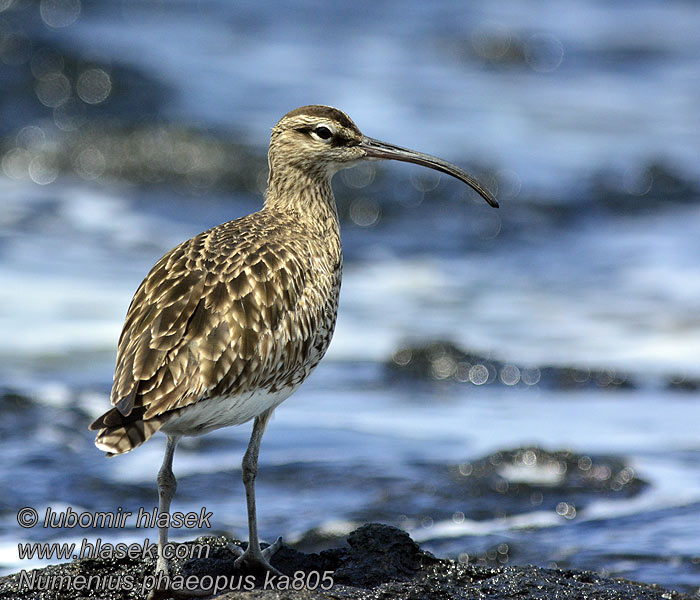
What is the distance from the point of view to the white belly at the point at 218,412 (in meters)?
5.36

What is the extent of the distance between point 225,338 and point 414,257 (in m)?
Answer: 8.17

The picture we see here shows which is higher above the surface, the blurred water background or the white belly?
the blurred water background

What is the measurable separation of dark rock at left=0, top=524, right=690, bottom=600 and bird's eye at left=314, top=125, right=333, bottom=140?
2289mm

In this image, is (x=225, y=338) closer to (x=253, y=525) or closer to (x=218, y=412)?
(x=218, y=412)

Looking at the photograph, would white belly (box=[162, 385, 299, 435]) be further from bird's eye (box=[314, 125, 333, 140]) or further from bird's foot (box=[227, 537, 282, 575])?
bird's eye (box=[314, 125, 333, 140])

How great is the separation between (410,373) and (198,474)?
2.59m

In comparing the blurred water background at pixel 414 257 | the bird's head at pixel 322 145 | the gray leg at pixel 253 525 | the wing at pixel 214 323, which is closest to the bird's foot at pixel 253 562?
the gray leg at pixel 253 525

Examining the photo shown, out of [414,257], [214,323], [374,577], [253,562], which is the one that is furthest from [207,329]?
[414,257]

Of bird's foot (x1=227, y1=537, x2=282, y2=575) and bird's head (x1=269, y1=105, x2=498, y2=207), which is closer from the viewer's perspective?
bird's foot (x1=227, y1=537, x2=282, y2=575)

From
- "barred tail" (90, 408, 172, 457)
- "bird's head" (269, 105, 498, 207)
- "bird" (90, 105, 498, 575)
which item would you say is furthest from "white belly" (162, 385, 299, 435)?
"bird's head" (269, 105, 498, 207)

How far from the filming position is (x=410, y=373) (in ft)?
33.6

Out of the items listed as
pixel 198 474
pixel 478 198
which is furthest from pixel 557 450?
pixel 478 198

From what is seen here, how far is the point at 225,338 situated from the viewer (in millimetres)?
5562

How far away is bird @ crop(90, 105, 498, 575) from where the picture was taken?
5.24m
